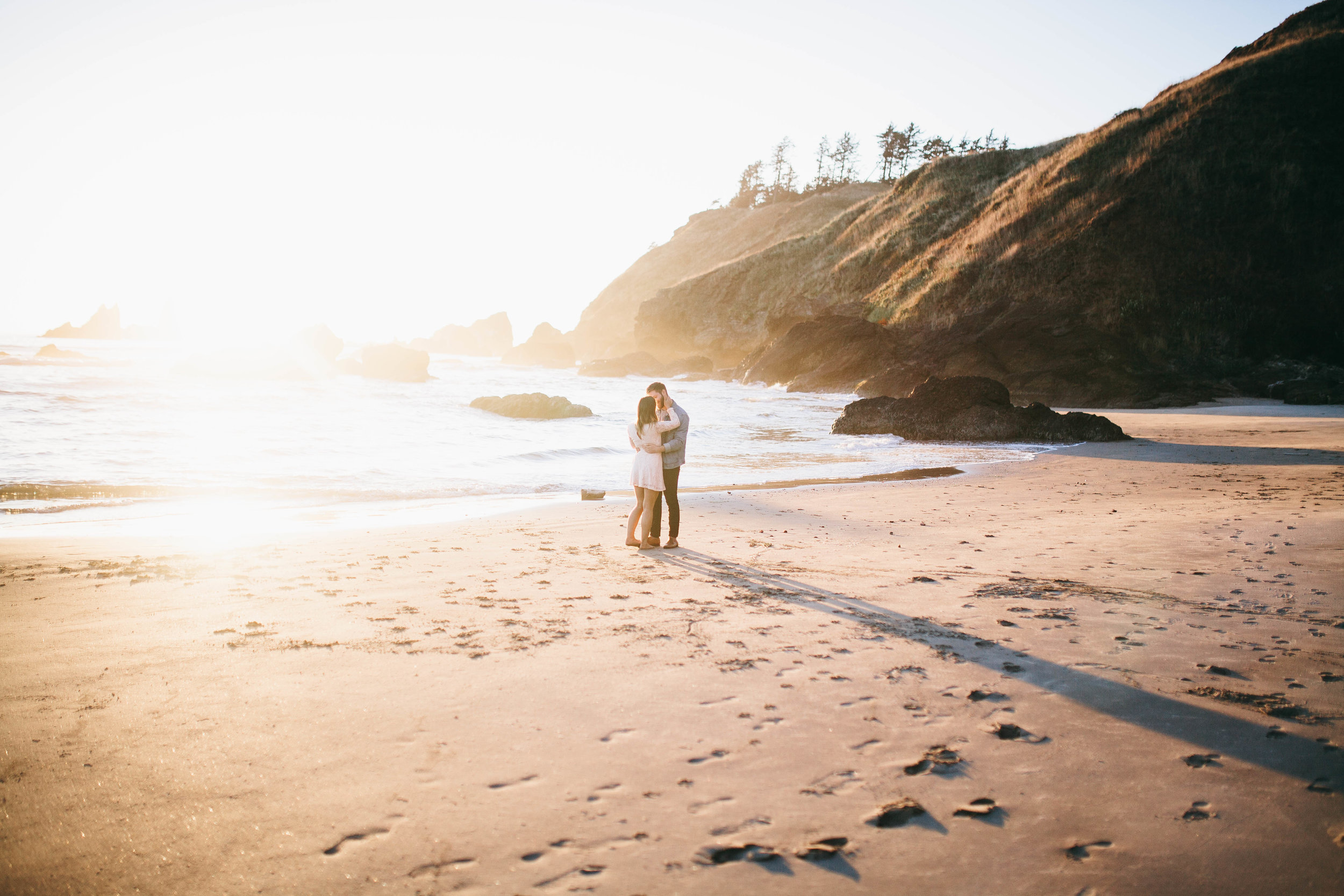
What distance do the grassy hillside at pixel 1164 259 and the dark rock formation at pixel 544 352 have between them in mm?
50961

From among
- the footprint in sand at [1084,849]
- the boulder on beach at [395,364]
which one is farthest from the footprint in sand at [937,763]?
the boulder on beach at [395,364]

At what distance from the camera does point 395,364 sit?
4034 centimetres

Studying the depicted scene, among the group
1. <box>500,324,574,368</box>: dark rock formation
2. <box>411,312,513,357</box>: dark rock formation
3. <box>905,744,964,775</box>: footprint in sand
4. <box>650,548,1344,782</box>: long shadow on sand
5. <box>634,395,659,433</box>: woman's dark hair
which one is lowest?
<box>905,744,964,775</box>: footprint in sand

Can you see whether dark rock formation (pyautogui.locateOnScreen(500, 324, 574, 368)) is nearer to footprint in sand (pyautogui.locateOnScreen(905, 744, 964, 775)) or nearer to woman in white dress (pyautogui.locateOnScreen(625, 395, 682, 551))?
woman in white dress (pyautogui.locateOnScreen(625, 395, 682, 551))

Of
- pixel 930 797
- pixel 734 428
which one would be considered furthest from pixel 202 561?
pixel 734 428

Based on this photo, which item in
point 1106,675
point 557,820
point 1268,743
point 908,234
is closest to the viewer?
point 557,820

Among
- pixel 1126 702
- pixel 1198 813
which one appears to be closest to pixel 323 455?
pixel 1126 702

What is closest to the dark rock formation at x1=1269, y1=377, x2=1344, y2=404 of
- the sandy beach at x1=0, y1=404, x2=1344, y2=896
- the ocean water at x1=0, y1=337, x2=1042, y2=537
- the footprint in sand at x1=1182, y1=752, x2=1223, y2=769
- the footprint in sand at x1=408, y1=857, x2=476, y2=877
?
the ocean water at x1=0, y1=337, x2=1042, y2=537

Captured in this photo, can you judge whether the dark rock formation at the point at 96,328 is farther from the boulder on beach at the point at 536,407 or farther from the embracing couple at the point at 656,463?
the embracing couple at the point at 656,463

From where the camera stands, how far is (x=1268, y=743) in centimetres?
263

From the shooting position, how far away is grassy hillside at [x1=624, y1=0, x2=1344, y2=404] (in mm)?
26312

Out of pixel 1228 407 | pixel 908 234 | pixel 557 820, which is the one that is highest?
pixel 908 234

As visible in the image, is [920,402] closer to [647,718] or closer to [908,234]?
[647,718]

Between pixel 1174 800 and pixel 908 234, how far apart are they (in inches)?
1930
